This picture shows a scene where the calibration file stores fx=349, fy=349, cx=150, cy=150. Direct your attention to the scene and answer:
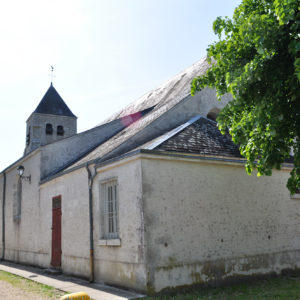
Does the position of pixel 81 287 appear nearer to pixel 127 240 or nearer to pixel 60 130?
pixel 127 240

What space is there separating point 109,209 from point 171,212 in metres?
2.04

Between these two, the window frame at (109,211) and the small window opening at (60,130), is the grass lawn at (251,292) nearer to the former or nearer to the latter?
the window frame at (109,211)

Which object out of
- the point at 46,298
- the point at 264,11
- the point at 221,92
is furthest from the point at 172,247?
the point at 264,11

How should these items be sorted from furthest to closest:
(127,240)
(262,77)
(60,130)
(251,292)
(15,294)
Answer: (60,130), (15,294), (127,240), (251,292), (262,77)

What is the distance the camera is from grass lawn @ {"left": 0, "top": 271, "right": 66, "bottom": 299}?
9.04m

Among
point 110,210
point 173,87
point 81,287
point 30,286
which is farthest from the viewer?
point 173,87

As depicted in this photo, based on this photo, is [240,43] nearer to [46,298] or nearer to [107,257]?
[107,257]

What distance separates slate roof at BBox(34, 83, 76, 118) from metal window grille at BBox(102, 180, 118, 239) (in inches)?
550

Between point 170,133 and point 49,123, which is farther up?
point 49,123

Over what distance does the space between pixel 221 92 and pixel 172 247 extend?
13.3ft

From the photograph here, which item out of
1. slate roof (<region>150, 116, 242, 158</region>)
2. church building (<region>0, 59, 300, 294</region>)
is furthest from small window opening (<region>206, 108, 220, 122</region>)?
slate roof (<region>150, 116, 242, 158</region>)

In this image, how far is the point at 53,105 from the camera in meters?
23.4

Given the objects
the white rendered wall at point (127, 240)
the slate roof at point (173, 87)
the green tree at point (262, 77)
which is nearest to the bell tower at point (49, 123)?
the slate roof at point (173, 87)

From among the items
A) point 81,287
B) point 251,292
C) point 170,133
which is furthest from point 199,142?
point 81,287
